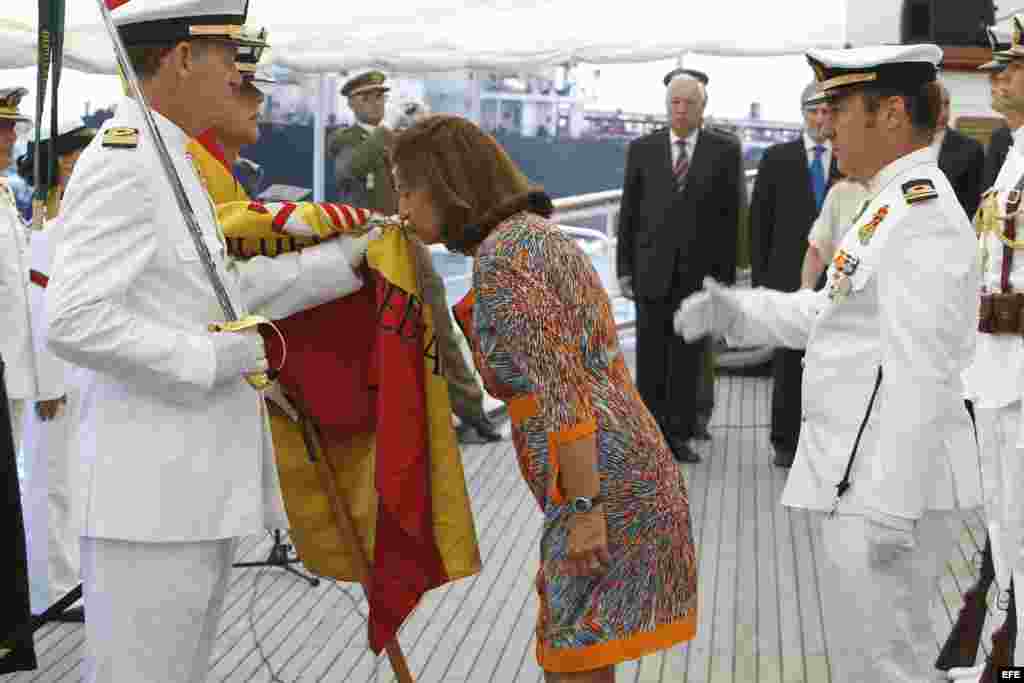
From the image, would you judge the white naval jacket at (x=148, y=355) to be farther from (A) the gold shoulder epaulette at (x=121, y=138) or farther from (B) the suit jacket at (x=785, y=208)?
(B) the suit jacket at (x=785, y=208)

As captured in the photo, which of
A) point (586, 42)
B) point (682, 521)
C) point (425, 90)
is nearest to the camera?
point (682, 521)

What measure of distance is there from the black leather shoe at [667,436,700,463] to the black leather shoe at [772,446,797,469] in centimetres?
39

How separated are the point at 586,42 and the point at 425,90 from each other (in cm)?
647

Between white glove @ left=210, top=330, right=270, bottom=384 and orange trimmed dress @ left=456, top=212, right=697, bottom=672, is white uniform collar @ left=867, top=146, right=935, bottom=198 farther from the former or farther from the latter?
white glove @ left=210, top=330, right=270, bottom=384

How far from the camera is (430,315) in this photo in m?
3.04

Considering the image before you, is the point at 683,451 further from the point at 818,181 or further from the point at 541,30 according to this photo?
the point at 541,30

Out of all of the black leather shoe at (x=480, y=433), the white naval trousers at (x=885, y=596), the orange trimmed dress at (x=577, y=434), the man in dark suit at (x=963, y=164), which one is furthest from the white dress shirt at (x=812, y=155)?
the orange trimmed dress at (x=577, y=434)

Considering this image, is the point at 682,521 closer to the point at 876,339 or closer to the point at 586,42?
the point at 876,339

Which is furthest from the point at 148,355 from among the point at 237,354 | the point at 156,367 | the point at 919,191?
the point at 919,191

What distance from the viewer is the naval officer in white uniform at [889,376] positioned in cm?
291

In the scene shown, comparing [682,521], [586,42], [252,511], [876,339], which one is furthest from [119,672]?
[586,42]

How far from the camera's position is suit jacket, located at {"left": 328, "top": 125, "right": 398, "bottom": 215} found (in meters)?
8.07

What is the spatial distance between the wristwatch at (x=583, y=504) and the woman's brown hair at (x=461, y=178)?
495 millimetres

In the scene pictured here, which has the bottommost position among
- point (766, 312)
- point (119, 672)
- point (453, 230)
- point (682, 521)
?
point (119, 672)
